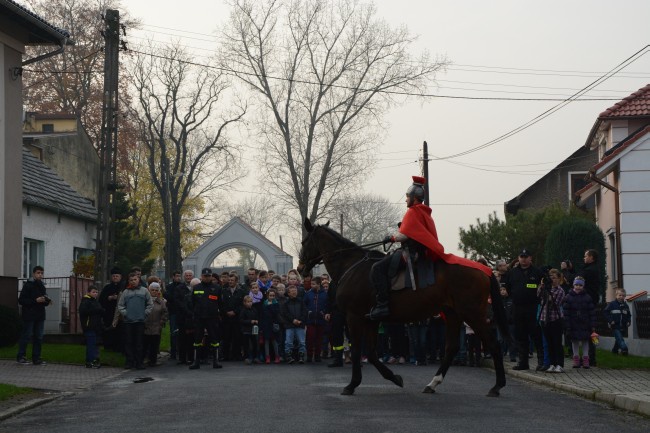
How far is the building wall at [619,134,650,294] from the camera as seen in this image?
1171 inches

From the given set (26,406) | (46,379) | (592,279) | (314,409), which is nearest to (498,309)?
(314,409)

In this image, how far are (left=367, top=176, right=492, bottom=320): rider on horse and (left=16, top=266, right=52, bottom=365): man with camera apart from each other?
978 cm

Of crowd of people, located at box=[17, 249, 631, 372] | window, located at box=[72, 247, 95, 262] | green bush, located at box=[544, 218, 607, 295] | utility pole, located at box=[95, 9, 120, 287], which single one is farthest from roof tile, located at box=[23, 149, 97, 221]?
green bush, located at box=[544, 218, 607, 295]

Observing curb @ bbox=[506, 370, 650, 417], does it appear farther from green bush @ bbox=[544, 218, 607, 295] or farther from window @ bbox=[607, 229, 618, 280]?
window @ bbox=[607, 229, 618, 280]

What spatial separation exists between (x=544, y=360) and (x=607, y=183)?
14.0m

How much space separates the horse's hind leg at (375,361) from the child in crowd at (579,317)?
5.36m

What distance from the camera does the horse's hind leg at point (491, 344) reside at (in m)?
14.2

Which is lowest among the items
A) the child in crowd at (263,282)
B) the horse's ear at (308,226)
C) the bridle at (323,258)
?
the child in crowd at (263,282)

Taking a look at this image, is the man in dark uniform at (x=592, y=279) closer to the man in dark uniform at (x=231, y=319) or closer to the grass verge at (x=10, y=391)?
the man in dark uniform at (x=231, y=319)

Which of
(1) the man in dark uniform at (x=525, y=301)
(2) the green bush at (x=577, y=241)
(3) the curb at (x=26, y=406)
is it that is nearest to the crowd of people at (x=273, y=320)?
(1) the man in dark uniform at (x=525, y=301)

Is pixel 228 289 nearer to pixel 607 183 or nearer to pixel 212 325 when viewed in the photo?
pixel 212 325

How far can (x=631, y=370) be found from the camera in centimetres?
1867

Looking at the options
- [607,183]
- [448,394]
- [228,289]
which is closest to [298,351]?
[228,289]

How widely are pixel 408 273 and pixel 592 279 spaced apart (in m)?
6.73
